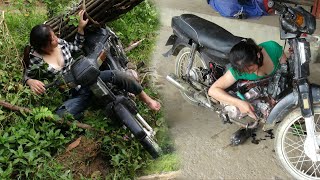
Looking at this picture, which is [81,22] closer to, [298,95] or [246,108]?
[246,108]

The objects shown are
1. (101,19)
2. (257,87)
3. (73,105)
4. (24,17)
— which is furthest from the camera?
(24,17)

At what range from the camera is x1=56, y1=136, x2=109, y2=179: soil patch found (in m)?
3.47

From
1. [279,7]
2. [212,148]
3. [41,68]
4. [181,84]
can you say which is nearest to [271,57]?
[279,7]

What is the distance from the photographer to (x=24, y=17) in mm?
5527

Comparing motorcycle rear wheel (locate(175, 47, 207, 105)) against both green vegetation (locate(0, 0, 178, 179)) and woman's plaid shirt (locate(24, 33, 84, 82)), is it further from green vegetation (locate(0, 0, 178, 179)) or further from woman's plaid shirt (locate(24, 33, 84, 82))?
woman's plaid shirt (locate(24, 33, 84, 82))

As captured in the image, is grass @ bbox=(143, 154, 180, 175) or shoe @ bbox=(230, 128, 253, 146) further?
shoe @ bbox=(230, 128, 253, 146)

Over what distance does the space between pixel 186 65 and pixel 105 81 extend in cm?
131

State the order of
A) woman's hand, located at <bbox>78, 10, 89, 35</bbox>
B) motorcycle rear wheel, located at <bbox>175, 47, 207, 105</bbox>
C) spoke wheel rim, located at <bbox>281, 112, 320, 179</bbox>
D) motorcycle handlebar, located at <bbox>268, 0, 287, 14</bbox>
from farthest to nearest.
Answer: motorcycle rear wheel, located at <bbox>175, 47, 207, 105</bbox> < woman's hand, located at <bbox>78, 10, 89, 35</bbox> < spoke wheel rim, located at <bbox>281, 112, 320, 179</bbox> < motorcycle handlebar, located at <bbox>268, 0, 287, 14</bbox>

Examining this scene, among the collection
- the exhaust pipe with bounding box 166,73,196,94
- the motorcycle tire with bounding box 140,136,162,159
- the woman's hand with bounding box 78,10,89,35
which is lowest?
the motorcycle tire with bounding box 140,136,162,159

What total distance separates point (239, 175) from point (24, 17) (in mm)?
3785

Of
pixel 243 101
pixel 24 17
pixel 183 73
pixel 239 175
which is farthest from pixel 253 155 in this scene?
pixel 24 17

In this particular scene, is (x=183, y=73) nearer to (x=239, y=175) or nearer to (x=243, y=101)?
(x=243, y=101)

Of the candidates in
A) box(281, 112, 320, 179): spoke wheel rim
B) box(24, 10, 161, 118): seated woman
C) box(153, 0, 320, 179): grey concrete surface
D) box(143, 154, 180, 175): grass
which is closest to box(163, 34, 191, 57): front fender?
box(153, 0, 320, 179): grey concrete surface

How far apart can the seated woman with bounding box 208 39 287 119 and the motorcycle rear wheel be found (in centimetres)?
72
